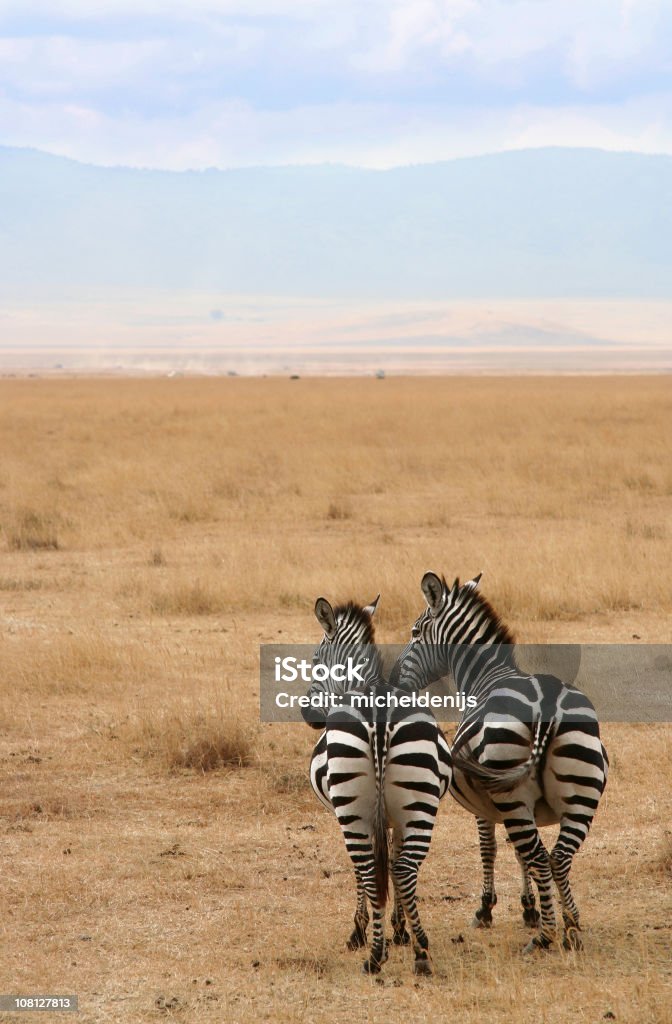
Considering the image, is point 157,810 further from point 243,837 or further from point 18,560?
point 18,560

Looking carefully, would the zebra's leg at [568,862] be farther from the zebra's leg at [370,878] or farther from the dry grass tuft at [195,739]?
the dry grass tuft at [195,739]

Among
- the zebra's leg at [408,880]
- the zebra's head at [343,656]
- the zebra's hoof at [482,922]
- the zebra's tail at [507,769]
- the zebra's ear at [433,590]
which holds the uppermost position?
the zebra's ear at [433,590]

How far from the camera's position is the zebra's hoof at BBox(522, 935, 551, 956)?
17.5 feet

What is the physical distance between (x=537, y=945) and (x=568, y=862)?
46 centimetres

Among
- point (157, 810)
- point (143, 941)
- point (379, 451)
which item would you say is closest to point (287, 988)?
point (143, 941)

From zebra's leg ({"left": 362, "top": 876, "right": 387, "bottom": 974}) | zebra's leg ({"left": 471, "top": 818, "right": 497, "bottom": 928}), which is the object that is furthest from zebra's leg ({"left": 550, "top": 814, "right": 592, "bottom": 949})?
zebra's leg ({"left": 362, "top": 876, "right": 387, "bottom": 974})

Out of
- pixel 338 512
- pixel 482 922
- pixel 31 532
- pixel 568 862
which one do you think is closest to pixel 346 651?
pixel 568 862

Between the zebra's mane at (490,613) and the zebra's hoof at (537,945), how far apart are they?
1232mm

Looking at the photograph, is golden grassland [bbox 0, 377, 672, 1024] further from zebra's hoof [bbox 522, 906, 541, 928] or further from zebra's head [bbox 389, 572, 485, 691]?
zebra's head [bbox 389, 572, 485, 691]

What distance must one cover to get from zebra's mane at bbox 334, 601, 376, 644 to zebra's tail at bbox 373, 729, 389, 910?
56 centimetres

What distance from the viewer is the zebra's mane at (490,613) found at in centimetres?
557

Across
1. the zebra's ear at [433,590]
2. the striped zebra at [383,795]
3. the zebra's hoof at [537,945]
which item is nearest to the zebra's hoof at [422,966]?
the striped zebra at [383,795]

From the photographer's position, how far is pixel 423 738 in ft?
16.4

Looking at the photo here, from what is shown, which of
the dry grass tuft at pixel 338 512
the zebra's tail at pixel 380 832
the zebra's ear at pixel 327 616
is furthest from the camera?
the dry grass tuft at pixel 338 512
